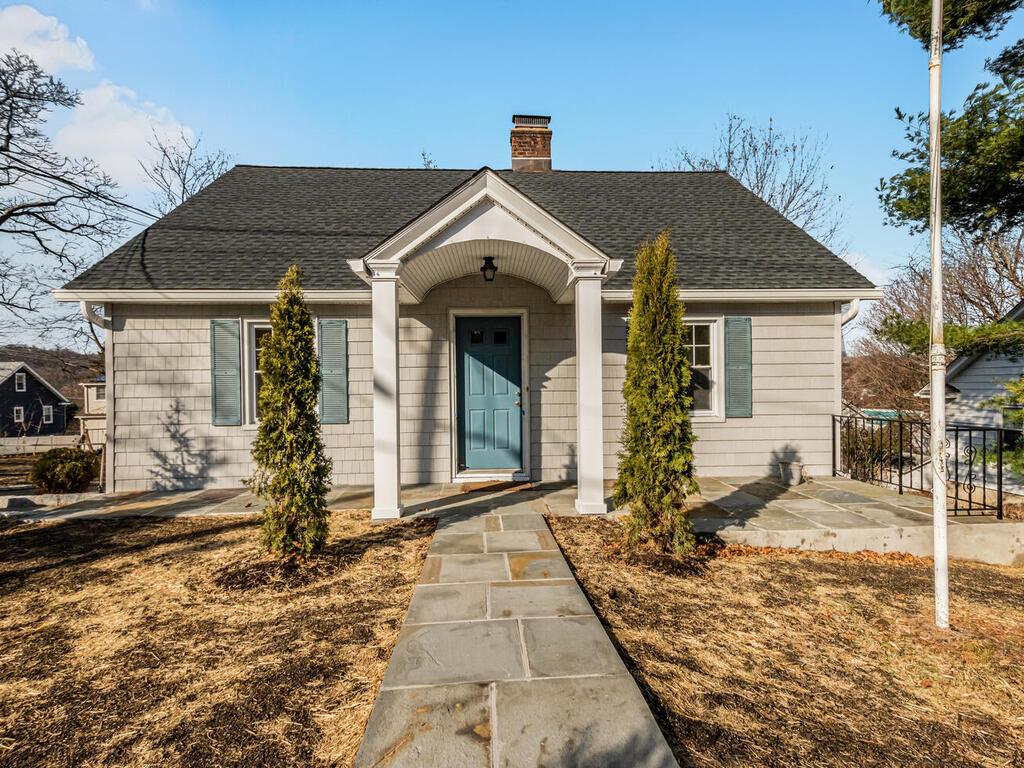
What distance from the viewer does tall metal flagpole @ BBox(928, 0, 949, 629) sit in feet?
9.98

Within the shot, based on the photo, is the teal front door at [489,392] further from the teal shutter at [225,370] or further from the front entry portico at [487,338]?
the teal shutter at [225,370]

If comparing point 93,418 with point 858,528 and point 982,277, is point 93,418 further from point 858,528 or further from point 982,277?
point 982,277

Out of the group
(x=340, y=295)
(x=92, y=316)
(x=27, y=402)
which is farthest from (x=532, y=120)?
(x=27, y=402)

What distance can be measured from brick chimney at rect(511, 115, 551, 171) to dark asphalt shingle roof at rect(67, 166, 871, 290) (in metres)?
0.37

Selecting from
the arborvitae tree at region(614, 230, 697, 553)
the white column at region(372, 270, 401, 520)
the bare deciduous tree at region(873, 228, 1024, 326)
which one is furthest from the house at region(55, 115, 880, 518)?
the bare deciduous tree at region(873, 228, 1024, 326)

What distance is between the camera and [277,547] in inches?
160

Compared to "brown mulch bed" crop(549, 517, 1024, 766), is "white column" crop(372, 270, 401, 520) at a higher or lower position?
higher

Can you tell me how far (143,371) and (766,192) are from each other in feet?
62.9

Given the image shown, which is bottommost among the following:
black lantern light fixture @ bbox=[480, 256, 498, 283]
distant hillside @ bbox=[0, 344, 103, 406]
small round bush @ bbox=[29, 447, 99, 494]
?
small round bush @ bbox=[29, 447, 99, 494]

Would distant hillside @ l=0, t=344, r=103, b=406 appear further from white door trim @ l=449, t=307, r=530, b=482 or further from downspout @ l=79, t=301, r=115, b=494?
white door trim @ l=449, t=307, r=530, b=482

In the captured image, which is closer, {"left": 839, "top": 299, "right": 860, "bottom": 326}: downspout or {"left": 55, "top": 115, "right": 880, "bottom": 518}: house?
{"left": 55, "top": 115, "right": 880, "bottom": 518}: house

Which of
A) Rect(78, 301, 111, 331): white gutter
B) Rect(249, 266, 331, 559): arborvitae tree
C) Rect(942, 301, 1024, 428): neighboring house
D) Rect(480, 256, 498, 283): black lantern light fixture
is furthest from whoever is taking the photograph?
Rect(942, 301, 1024, 428): neighboring house

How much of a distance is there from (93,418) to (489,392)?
8189 mm

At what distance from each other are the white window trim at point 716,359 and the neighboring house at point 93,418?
10.2 metres
